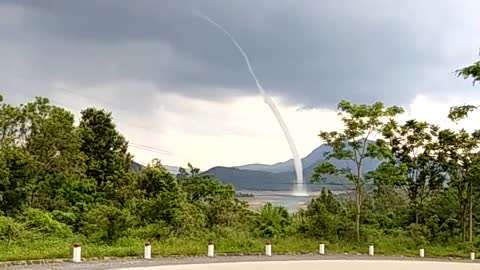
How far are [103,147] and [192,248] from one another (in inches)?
539

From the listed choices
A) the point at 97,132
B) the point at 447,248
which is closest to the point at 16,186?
the point at 97,132

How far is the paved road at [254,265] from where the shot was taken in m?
15.3

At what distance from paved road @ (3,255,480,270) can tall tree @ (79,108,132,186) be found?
45.3ft

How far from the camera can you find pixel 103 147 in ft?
107

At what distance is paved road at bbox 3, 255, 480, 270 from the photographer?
602 inches

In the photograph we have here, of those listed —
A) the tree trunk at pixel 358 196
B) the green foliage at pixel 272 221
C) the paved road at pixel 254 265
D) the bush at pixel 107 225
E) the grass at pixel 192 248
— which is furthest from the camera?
the green foliage at pixel 272 221

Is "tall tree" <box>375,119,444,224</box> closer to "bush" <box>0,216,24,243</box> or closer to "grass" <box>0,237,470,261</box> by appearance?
"grass" <box>0,237,470,261</box>

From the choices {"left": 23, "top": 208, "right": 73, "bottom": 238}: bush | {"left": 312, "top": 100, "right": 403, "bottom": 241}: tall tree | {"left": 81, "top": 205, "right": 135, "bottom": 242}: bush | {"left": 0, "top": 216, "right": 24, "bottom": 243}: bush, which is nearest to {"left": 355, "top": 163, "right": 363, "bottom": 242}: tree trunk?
{"left": 312, "top": 100, "right": 403, "bottom": 241}: tall tree

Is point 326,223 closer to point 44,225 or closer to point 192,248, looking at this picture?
point 192,248

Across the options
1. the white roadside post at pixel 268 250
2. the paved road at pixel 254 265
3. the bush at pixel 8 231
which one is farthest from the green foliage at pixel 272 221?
the bush at pixel 8 231

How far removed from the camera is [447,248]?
27703 mm

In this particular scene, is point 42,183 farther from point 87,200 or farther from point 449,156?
point 449,156

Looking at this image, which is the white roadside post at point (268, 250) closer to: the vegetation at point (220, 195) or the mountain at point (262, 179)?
the vegetation at point (220, 195)

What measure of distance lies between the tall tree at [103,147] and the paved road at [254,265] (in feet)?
45.3
